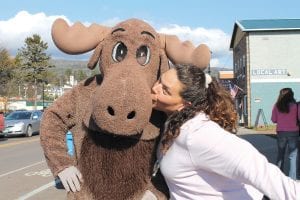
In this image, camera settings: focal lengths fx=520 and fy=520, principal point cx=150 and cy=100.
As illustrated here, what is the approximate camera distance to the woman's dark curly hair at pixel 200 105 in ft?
8.59

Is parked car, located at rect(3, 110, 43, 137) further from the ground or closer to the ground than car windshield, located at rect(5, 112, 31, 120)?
closer to the ground

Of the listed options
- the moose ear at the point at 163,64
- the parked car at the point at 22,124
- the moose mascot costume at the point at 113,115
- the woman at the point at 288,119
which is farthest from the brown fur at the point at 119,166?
the parked car at the point at 22,124

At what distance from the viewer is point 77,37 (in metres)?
3.61

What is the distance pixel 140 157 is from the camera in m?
3.34

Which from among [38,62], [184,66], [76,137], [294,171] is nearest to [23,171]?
[294,171]

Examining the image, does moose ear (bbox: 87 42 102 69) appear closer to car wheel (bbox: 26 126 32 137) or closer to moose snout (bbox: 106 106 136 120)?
moose snout (bbox: 106 106 136 120)

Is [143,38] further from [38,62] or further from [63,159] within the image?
[38,62]

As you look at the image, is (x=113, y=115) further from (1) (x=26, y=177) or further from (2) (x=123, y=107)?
(1) (x=26, y=177)

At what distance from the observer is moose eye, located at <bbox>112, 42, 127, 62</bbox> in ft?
11.4

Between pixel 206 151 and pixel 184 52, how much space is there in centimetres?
122

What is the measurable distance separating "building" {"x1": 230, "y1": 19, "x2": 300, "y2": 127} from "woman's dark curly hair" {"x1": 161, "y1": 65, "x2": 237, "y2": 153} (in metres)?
33.3

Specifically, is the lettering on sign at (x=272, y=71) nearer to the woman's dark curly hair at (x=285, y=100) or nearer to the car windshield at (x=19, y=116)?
the car windshield at (x=19, y=116)

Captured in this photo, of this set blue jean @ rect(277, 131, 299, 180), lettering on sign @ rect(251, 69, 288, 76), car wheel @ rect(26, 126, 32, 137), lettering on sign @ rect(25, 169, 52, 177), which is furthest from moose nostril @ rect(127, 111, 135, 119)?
lettering on sign @ rect(251, 69, 288, 76)

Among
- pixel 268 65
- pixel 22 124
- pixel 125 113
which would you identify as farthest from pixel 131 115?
pixel 268 65
